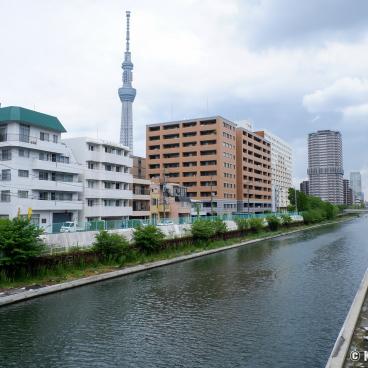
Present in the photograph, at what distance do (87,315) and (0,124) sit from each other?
1603 inches

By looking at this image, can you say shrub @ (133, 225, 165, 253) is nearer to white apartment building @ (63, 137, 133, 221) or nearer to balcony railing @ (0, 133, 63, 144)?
balcony railing @ (0, 133, 63, 144)

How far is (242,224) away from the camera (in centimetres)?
7206

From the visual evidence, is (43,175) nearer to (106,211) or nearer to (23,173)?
(23,173)

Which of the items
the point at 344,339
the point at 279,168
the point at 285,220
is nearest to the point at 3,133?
the point at 344,339

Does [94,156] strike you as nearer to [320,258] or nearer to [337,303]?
[320,258]

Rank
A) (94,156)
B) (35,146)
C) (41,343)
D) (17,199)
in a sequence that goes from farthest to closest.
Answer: (94,156)
(35,146)
(17,199)
(41,343)

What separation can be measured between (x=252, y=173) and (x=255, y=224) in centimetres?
5580

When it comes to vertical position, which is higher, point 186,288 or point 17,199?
point 17,199

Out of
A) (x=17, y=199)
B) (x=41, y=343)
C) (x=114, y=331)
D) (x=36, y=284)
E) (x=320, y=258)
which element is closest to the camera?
(x=41, y=343)

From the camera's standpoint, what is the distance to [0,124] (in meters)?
53.2

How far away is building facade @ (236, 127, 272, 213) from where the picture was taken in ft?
403

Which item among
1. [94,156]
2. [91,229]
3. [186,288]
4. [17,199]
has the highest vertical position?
[94,156]

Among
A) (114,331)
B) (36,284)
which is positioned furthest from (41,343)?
(36,284)

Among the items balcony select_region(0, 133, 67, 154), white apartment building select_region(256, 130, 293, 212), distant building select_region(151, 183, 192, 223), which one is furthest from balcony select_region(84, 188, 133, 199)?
white apartment building select_region(256, 130, 293, 212)
